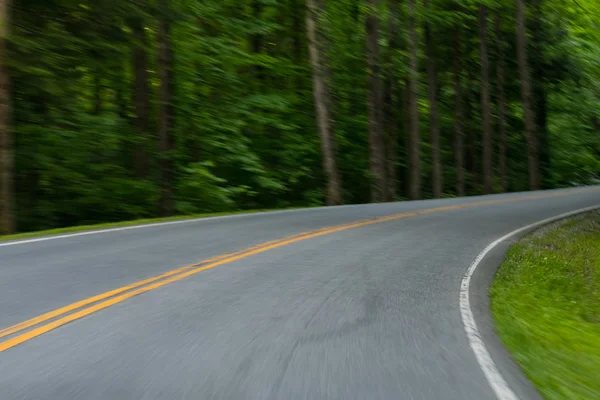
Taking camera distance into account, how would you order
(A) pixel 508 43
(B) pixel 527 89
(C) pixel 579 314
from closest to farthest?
(C) pixel 579 314 → (B) pixel 527 89 → (A) pixel 508 43

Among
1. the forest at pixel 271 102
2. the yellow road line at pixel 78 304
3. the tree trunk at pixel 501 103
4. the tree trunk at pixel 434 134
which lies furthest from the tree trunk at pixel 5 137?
the tree trunk at pixel 501 103

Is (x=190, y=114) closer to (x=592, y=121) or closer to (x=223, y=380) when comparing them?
(x=223, y=380)

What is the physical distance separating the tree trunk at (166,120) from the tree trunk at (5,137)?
227 inches

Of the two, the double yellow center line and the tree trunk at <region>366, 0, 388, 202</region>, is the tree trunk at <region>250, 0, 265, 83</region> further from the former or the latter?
the double yellow center line

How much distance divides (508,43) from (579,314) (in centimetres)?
3200

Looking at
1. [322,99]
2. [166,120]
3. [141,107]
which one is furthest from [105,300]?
[322,99]

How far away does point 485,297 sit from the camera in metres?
8.58

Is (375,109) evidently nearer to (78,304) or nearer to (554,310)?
(554,310)

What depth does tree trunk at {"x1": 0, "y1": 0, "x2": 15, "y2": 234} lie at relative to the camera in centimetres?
1439

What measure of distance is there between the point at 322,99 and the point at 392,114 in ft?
27.9

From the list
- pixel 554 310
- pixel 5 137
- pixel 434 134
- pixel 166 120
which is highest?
pixel 434 134

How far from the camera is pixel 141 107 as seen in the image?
858 inches

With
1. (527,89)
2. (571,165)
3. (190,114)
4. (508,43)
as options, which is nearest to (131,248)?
(190,114)

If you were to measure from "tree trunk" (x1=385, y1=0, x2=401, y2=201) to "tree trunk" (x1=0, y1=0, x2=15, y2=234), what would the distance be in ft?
54.3
